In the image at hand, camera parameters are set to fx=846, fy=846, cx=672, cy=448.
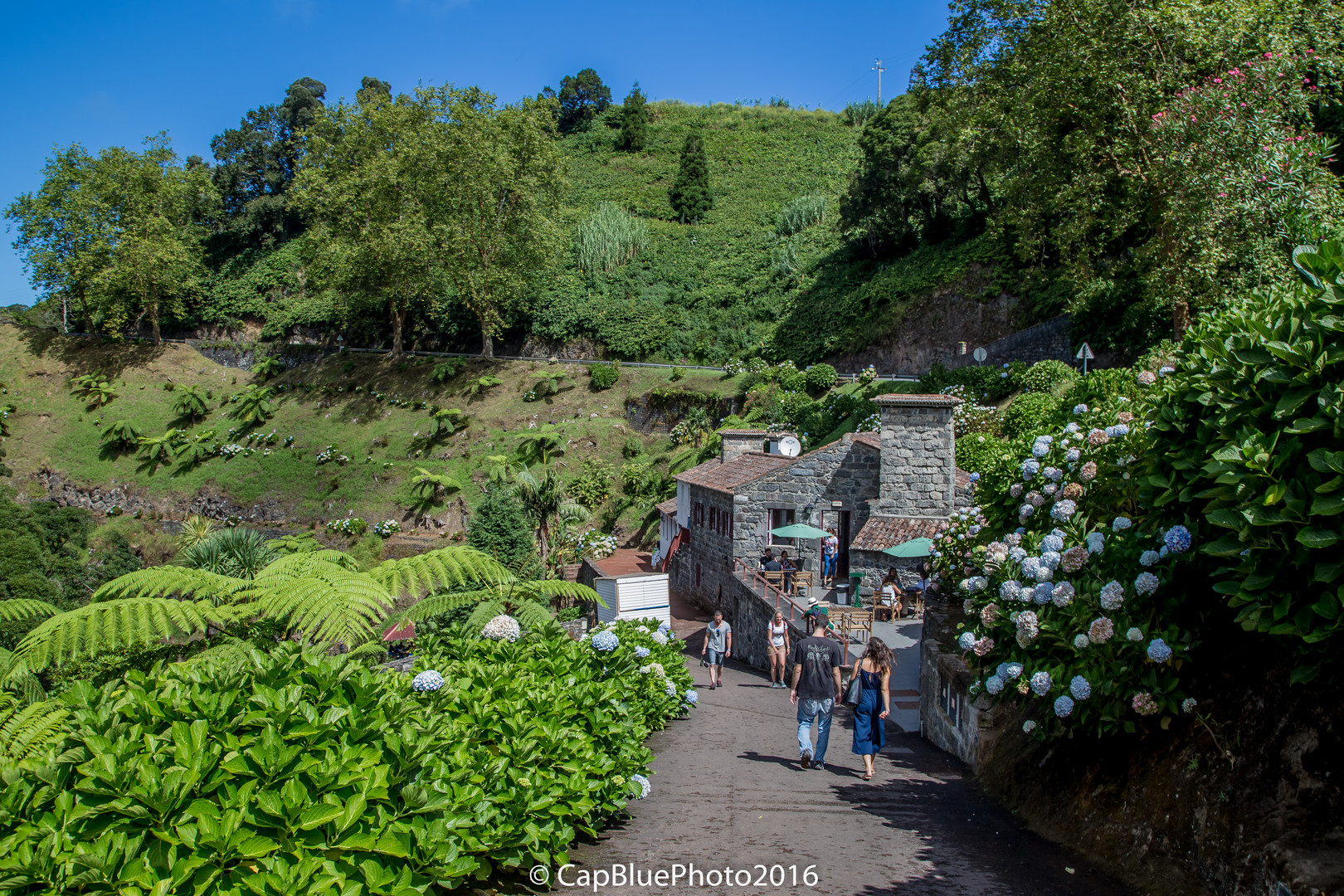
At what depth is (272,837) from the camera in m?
3.42

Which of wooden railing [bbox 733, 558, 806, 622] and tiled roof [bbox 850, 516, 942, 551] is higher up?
tiled roof [bbox 850, 516, 942, 551]

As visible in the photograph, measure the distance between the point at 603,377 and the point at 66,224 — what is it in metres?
33.8

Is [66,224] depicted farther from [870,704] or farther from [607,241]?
[870,704]

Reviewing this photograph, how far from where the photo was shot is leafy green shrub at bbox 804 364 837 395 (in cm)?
3484

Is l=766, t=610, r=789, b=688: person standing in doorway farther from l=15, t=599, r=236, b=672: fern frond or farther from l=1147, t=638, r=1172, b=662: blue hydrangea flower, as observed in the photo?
l=15, t=599, r=236, b=672: fern frond

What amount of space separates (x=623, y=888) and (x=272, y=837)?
2.06 m

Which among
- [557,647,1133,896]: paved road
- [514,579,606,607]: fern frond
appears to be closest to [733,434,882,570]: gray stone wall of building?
[514,579,606,607]: fern frond

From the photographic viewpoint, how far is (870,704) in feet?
26.4

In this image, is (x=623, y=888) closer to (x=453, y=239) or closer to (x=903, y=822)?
(x=903, y=822)

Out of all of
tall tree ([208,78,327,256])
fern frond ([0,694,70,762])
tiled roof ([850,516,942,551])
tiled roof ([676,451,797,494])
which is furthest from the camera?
tall tree ([208,78,327,256])

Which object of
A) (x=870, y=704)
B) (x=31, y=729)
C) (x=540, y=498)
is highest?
(x=540, y=498)

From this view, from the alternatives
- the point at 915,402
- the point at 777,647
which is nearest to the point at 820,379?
the point at 915,402

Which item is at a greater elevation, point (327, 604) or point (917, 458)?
point (917, 458)

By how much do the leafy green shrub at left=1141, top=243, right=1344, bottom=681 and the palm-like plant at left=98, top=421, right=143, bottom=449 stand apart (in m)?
48.9
